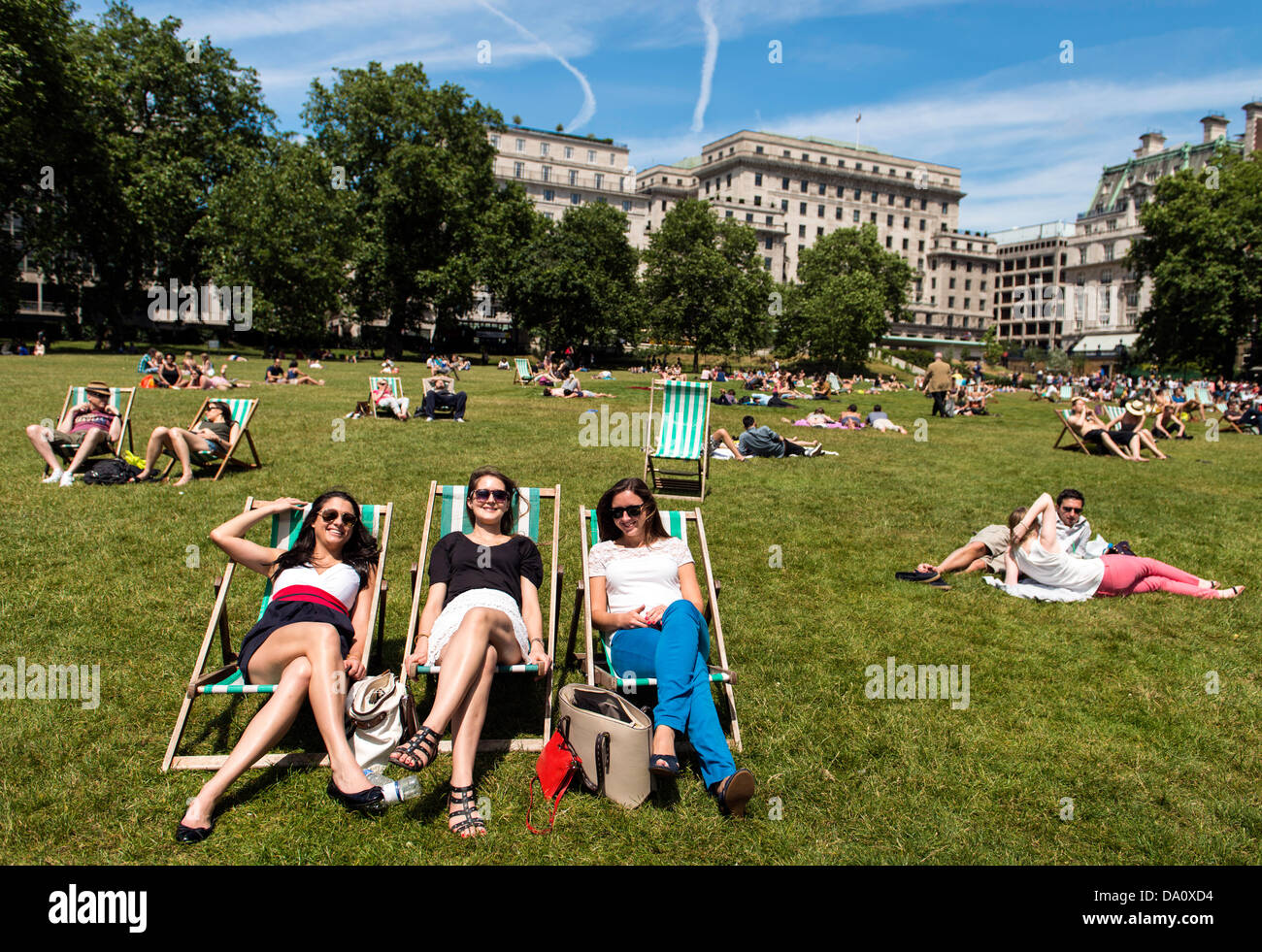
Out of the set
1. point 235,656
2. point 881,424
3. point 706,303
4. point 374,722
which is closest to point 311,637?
point 374,722

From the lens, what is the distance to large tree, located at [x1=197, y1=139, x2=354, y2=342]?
118 feet

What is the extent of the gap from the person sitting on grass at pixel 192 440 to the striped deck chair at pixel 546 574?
15.4 ft

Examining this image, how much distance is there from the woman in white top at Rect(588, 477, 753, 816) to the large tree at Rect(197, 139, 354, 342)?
36203mm

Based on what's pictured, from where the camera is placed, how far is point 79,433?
8.96 metres

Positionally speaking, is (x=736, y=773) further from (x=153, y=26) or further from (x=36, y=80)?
(x=153, y=26)

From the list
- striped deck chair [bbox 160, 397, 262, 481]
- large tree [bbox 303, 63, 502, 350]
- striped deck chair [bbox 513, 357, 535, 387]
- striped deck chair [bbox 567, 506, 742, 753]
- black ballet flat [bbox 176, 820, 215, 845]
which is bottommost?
black ballet flat [bbox 176, 820, 215, 845]

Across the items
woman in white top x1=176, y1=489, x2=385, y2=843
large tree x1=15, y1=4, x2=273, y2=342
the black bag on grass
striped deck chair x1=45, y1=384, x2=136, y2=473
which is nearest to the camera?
woman in white top x1=176, y1=489, x2=385, y2=843

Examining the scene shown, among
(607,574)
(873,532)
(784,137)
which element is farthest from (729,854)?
(784,137)

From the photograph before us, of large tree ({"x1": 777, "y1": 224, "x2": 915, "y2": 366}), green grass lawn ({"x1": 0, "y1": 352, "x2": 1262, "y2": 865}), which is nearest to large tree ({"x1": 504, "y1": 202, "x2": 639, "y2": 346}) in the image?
large tree ({"x1": 777, "y1": 224, "x2": 915, "y2": 366})

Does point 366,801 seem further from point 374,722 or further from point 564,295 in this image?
point 564,295

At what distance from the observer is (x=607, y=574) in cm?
435

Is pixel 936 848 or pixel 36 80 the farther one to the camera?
pixel 36 80

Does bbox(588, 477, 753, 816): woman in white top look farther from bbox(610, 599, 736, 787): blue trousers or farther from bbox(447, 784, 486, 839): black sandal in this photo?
bbox(447, 784, 486, 839): black sandal
